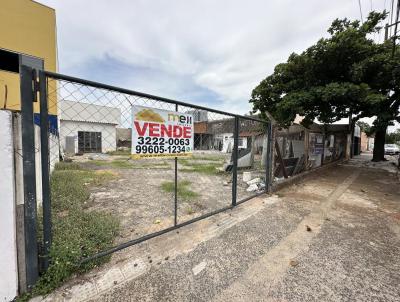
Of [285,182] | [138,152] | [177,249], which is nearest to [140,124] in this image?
[138,152]

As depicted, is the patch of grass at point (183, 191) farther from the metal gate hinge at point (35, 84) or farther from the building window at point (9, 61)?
the building window at point (9, 61)

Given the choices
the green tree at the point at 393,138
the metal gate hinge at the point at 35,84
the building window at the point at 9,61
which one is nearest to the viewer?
the metal gate hinge at the point at 35,84

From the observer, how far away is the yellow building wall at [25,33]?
7796mm

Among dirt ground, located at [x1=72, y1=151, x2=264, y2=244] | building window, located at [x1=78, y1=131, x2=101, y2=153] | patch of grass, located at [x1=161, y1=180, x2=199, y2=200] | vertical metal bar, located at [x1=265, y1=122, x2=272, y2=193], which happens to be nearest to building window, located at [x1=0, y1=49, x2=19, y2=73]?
dirt ground, located at [x1=72, y1=151, x2=264, y2=244]

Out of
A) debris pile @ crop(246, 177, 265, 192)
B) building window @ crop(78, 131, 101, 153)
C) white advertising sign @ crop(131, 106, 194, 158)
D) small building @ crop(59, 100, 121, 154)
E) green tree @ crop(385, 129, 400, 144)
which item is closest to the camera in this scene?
white advertising sign @ crop(131, 106, 194, 158)

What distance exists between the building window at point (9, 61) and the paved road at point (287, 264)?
9853 millimetres

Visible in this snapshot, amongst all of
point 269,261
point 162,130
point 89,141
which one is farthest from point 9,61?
point 269,261

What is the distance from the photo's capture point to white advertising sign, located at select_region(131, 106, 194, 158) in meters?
2.40

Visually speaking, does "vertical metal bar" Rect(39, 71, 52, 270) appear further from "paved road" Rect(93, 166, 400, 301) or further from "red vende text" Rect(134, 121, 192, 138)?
"red vende text" Rect(134, 121, 192, 138)

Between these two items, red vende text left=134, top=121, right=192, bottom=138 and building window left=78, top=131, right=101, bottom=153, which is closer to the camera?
red vende text left=134, top=121, right=192, bottom=138

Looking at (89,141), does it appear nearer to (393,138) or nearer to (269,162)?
(269,162)

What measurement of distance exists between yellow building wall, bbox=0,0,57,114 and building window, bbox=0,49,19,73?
0.62 feet

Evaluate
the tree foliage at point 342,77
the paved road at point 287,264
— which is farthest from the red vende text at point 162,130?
the tree foliage at point 342,77

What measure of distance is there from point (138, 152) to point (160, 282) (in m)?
1.48
